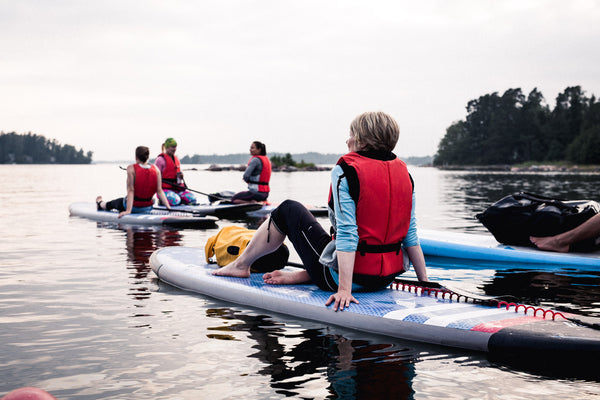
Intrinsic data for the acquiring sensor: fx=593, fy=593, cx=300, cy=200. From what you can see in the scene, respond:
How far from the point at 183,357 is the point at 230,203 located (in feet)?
32.4

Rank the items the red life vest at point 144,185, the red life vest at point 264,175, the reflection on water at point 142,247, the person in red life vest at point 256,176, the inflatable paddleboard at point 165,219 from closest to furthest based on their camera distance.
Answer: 1. the reflection on water at point 142,247
2. the red life vest at point 144,185
3. the inflatable paddleboard at point 165,219
4. the person in red life vest at point 256,176
5. the red life vest at point 264,175

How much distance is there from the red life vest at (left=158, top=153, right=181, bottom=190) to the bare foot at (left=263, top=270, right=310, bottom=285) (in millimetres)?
8267

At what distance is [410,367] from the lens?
3.51 meters

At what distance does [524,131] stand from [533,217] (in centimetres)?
10631

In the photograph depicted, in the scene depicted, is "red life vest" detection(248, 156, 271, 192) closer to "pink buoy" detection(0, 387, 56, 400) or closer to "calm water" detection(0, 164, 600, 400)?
"calm water" detection(0, 164, 600, 400)

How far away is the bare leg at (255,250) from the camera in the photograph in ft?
15.4

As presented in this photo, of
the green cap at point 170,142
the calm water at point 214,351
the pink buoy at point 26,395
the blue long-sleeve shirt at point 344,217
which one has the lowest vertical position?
the calm water at point 214,351

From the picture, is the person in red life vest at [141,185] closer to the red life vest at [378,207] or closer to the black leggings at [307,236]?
the black leggings at [307,236]

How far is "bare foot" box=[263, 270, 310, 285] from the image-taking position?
15.9 feet

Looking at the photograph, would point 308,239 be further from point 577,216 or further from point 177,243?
point 177,243

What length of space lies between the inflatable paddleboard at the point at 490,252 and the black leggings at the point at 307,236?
330cm

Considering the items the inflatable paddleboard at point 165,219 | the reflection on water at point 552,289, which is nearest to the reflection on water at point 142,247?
the inflatable paddleboard at point 165,219

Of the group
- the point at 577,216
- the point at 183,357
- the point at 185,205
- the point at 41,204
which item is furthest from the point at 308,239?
the point at 41,204

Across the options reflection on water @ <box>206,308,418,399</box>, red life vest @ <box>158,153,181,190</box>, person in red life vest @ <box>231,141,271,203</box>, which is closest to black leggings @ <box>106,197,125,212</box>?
red life vest @ <box>158,153,181,190</box>
